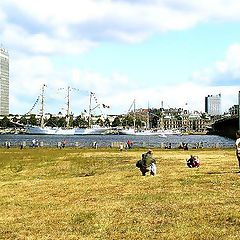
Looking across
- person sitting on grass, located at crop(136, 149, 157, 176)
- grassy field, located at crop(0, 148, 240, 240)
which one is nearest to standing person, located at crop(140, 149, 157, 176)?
person sitting on grass, located at crop(136, 149, 157, 176)

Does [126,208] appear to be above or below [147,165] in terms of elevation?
below

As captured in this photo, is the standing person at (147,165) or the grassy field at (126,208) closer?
the grassy field at (126,208)

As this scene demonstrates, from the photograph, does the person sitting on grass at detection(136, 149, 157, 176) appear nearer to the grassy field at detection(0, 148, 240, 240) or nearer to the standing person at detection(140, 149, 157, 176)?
the standing person at detection(140, 149, 157, 176)

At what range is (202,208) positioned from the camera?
Result: 17.5 metres

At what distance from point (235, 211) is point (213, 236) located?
2940 mm

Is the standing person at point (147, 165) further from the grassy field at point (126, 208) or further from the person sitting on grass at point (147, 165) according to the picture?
the grassy field at point (126, 208)

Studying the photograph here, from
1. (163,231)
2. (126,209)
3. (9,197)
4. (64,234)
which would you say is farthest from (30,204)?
(163,231)

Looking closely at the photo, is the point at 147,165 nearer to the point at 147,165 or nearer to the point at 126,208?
the point at 147,165

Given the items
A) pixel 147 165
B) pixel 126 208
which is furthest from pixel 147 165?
pixel 126 208

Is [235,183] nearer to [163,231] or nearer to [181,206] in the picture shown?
[181,206]

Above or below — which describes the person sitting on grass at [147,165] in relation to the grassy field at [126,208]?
above

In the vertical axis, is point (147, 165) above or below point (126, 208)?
above

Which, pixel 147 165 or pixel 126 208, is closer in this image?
pixel 126 208

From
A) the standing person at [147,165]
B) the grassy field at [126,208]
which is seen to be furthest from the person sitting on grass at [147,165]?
the grassy field at [126,208]
